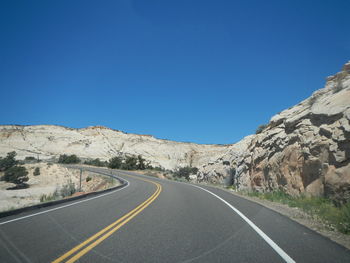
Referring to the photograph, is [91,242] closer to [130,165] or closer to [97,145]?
[130,165]

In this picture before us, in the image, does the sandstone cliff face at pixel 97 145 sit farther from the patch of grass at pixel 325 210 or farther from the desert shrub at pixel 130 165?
the patch of grass at pixel 325 210

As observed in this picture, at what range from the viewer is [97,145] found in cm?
10188

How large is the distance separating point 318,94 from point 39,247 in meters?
19.8

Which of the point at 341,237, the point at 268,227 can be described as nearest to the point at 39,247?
the point at 268,227

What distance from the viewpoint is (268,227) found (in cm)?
743

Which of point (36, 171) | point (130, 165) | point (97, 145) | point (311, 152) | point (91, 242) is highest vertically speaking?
point (97, 145)

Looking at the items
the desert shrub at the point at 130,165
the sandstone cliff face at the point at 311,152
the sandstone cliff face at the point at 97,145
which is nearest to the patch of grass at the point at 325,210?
the sandstone cliff face at the point at 311,152

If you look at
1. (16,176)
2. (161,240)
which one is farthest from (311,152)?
(16,176)

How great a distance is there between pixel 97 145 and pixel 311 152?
94.9 meters

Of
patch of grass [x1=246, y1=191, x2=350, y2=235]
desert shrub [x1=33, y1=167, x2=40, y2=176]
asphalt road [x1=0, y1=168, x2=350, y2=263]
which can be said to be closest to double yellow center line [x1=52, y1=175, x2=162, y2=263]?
asphalt road [x1=0, y1=168, x2=350, y2=263]

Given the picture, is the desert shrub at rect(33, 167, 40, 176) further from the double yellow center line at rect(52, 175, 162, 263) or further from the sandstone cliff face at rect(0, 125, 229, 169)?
the sandstone cliff face at rect(0, 125, 229, 169)

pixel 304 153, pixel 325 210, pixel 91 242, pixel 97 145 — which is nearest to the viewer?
pixel 91 242

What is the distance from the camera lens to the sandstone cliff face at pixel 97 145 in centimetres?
9488

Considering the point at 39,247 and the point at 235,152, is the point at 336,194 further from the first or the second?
the point at 235,152
